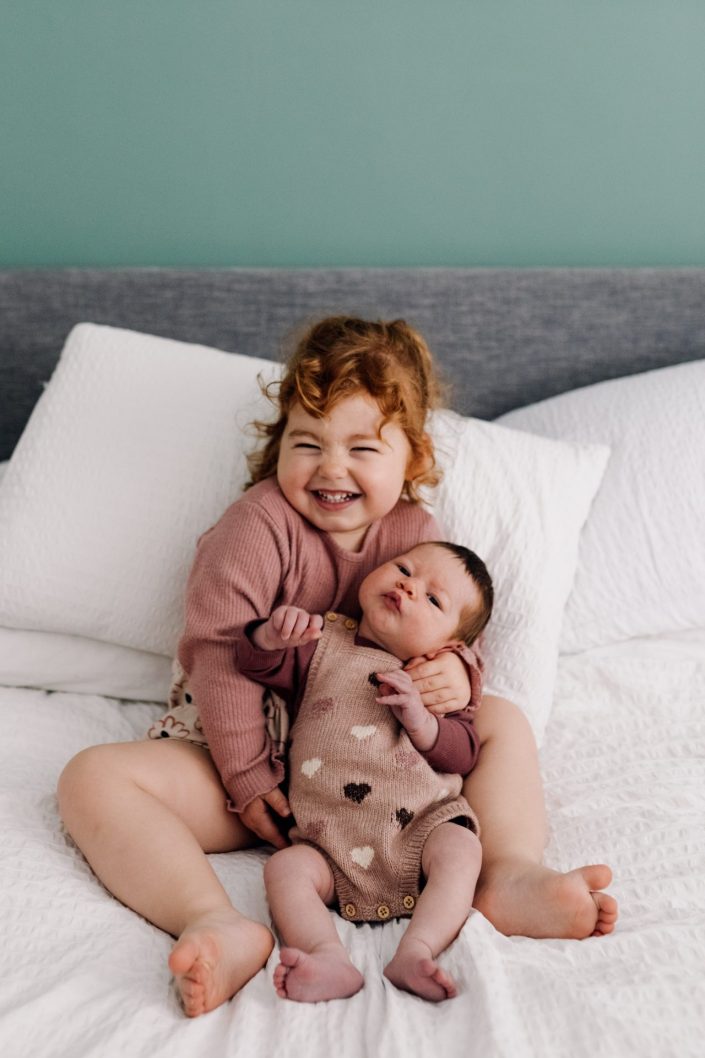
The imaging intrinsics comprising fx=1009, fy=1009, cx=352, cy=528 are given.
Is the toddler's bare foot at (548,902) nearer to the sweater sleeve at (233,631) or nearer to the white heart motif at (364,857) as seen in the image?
the white heart motif at (364,857)

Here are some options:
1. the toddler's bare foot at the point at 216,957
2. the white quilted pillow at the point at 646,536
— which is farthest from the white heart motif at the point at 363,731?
the white quilted pillow at the point at 646,536

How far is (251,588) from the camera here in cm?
126

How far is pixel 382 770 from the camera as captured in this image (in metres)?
1.12

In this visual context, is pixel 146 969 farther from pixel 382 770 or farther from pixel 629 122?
pixel 629 122

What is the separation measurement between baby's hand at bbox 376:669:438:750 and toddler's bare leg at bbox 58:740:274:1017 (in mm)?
243

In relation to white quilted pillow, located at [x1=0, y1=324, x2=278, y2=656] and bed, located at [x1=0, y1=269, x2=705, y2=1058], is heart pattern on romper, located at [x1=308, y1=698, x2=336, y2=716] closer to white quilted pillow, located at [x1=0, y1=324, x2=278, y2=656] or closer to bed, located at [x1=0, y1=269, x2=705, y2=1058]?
bed, located at [x1=0, y1=269, x2=705, y2=1058]

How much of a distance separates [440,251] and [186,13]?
2.04 ft

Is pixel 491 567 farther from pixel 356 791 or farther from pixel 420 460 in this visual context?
pixel 356 791

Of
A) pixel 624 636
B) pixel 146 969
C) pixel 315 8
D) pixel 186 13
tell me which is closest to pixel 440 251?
pixel 315 8

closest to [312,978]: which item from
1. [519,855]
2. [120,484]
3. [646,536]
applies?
[519,855]

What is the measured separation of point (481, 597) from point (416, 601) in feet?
0.32

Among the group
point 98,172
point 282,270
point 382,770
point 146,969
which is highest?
point 98,172

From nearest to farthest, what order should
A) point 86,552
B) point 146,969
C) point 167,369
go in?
point 146,969 → point 86,552 → point 167,369

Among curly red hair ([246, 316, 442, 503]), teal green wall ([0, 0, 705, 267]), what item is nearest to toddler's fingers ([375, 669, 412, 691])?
curly red hair ([246, 316, 442, 503])
